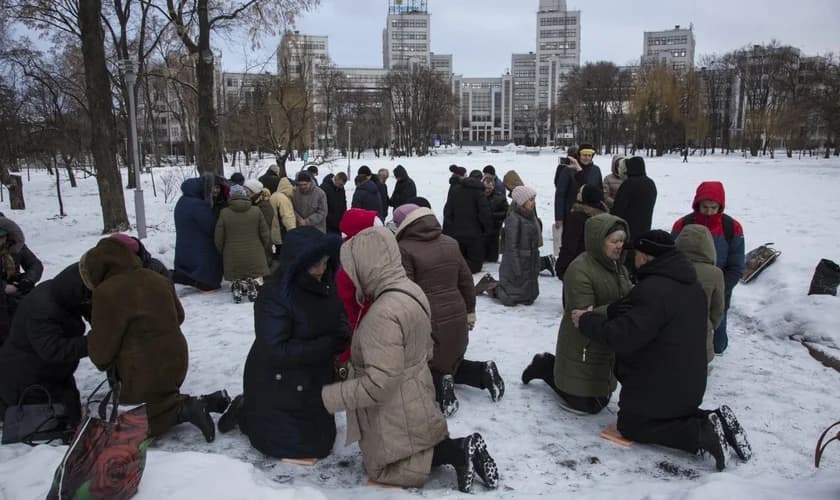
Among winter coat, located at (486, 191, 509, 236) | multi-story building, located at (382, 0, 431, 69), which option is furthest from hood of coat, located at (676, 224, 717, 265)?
multi-story building, located at (382, 0, 431, 69)

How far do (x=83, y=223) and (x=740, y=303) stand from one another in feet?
57.9

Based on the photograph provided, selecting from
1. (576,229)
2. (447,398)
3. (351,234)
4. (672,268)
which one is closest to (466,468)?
(447,398)

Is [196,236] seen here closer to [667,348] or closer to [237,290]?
[237,290]

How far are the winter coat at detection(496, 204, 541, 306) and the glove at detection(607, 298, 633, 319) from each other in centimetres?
370

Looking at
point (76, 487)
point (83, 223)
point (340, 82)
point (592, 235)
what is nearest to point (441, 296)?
point (592, 235)

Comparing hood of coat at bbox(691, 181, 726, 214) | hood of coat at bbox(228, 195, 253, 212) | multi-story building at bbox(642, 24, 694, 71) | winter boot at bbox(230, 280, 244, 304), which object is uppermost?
multi-story building at bbox(642, 24, 694, 71)

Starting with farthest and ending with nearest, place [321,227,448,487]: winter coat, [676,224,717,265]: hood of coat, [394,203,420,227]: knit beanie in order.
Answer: [676,224,717,265]: hood of coat → [394,203,420,227]: knit beanie → [321,227,448,487]: winter coat

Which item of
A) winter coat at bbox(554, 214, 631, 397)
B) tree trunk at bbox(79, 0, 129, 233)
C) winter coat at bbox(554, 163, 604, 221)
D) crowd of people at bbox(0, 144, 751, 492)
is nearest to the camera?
crowd of people at bbox(0, 144, 751, 492)

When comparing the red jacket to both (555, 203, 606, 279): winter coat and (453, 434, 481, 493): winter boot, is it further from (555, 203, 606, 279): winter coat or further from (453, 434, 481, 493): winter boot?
(555, 203, 606, 279): winter coat

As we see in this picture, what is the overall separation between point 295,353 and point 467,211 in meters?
6.15

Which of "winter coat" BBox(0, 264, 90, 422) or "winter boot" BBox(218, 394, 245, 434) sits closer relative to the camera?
"winter coat" BBox(0, 264, 90, 422)

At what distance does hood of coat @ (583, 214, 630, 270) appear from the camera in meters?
4.48

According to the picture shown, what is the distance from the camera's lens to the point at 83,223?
17.8 meters

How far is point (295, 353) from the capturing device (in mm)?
3578
